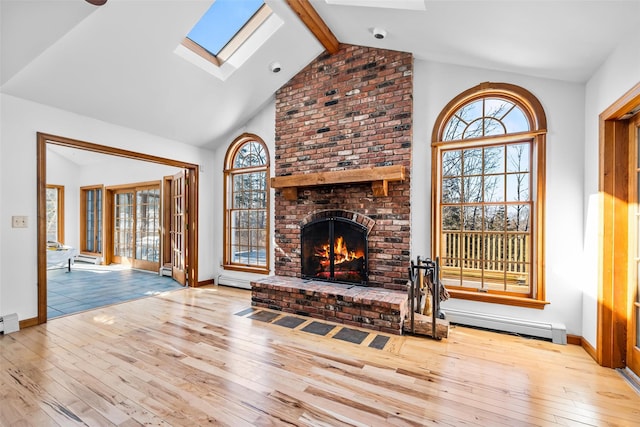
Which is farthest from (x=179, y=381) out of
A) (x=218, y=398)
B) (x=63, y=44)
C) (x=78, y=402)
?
(x=63, y=44)

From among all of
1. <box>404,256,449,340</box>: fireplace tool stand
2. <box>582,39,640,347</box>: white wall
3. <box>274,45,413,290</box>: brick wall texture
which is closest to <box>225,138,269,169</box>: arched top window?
<box>274,45,413,290</box>: brick wall texture

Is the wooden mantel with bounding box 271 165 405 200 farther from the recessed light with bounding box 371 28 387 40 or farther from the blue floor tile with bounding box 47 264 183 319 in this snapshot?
the blue floor tile with bounding box 47 264 183 319

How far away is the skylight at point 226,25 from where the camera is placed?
3.44 metres

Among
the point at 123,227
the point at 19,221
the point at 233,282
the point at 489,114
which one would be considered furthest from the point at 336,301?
the point at 123,227

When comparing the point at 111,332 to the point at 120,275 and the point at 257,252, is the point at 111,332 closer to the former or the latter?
the point at 257,252

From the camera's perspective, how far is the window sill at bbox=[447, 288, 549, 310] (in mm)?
3023

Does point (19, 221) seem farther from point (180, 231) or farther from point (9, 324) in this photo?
point (180, 231)

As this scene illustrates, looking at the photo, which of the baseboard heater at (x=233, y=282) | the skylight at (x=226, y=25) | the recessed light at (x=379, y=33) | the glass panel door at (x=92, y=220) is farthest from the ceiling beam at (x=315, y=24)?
the glass panel door at (x=92, y=220)

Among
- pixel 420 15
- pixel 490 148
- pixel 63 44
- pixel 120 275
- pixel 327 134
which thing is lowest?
pixel 120 275

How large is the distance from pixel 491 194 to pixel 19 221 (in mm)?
5228

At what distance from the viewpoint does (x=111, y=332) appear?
3.09m

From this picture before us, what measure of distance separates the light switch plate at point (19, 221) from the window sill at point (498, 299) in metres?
4.82

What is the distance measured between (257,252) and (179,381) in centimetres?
288

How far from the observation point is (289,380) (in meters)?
2.19
